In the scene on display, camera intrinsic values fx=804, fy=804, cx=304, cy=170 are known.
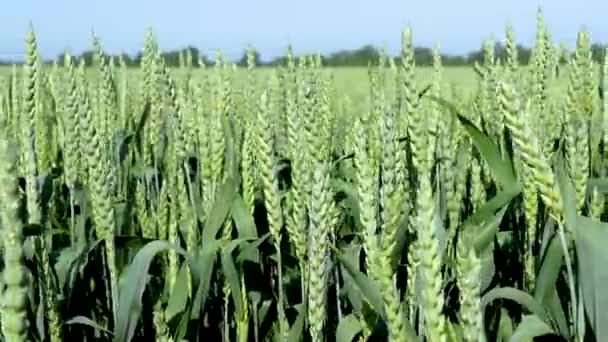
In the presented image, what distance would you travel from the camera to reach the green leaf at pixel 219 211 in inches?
46.7

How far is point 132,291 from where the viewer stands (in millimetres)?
1064

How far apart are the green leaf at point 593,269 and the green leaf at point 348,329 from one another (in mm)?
313

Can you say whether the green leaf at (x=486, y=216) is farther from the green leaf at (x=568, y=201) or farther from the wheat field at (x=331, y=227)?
the green leaf at (x=568, y=201)

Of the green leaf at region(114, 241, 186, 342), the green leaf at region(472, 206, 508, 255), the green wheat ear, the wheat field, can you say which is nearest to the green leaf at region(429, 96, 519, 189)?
the wheat field

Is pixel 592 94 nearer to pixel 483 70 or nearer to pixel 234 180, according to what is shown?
pixel 483 70

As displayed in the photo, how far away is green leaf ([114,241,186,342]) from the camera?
3.46ft

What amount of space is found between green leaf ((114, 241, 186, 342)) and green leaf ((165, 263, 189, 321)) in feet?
0.16

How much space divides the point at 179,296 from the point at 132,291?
0.34 ft

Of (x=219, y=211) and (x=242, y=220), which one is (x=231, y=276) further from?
(x=242, y=220)

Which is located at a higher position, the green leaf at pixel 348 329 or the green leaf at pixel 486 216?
the green leaf at pixel 486 216

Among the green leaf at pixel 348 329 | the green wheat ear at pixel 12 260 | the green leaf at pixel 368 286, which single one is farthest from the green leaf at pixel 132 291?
the green wheat ear at pixel 12 260

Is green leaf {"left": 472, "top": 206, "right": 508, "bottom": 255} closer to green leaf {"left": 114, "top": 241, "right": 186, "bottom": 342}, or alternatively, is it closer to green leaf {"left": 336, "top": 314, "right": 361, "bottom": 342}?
green leaf {"left": 336, "top": 314, "right": 361, "bottom": 342}

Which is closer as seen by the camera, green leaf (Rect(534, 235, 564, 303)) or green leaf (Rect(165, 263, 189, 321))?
green leaf (Rect(534, 235, 564, 303))

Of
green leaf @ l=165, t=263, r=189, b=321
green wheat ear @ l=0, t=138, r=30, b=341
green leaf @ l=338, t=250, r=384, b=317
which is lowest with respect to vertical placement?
green leaf @ l=165, t=263, r=189, b=321
